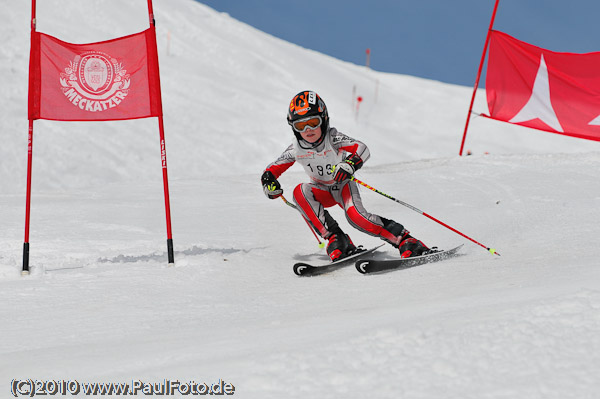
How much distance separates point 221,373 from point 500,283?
202 centimetres

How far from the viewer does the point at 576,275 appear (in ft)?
10.9

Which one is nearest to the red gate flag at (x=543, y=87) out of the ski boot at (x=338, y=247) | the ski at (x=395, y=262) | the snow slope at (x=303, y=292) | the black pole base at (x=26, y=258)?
the snow slope at (x=303, y=292)

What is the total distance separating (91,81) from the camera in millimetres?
5059

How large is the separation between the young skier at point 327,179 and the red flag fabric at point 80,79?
4.82ft

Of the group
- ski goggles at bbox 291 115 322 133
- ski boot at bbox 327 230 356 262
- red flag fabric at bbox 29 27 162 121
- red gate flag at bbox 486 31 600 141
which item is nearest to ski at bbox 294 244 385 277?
ski boot at bbox 327 230 356 262

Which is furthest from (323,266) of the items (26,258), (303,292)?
(26,258)

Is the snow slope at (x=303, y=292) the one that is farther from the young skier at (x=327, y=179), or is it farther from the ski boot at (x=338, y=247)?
the young skier at (x=327, y=179)

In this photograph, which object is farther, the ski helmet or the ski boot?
the ski boot

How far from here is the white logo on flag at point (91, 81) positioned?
504 centimetres

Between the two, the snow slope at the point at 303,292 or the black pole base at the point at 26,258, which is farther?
the black pole base at the point at 26,258

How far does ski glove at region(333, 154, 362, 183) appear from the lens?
5.04 metres

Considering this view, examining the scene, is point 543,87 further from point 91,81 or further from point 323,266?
point 91,81

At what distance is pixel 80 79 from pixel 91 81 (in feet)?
0.30

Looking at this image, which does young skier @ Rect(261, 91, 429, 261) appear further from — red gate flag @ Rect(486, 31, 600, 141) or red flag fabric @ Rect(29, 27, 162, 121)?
red gate flag @ Rect(486, 31, 600, 141)
